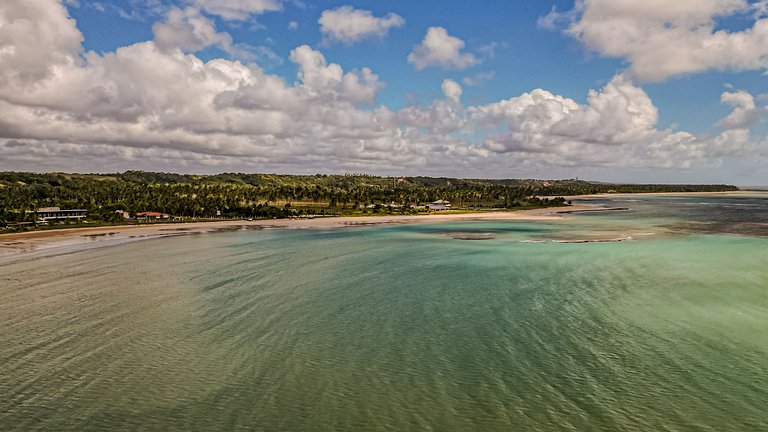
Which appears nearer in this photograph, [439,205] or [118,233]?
[118,233]

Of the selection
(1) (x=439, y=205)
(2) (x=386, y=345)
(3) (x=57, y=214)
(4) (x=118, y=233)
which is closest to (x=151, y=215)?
(3) (x=57, y=214)

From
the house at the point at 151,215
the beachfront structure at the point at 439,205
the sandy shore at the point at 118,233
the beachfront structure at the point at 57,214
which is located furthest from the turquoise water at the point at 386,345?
the beachfront structure at the point at 439,205

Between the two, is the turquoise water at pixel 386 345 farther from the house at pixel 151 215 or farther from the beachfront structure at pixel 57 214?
the house at pixel 151 215

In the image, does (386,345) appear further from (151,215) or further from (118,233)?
(151,215)

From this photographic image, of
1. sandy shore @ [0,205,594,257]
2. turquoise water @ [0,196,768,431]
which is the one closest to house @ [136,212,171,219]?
sandy shore @ [0,205,594,257]

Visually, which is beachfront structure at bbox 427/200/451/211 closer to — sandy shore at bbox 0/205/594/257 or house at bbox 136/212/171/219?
sandy shore at bbox 0/205/594/257

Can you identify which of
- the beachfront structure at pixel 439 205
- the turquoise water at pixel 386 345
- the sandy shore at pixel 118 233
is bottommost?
the sandy shore at pixel 118 233

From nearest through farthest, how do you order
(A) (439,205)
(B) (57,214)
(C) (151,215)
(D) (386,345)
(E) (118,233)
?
(D) (386,345) < (E) (118,233) < (B) (57,214) < (C) (151,215) < (A) (439,205)
